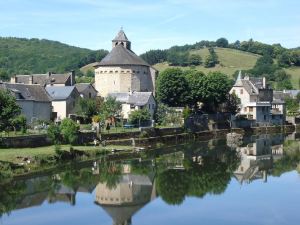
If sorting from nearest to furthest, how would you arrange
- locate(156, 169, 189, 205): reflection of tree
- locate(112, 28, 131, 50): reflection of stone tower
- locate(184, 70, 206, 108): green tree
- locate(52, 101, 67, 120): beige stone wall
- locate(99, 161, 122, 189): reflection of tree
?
1. locate(156, 169, 189, 205): reflection of tree
2. locate(99, 161, 122, 189): reflection of tree
3. locate(52, 101, 67, 120): beige stone wall
4. locate(184, 70, 206, 108): green tree
5. locate(112, 28, 131, 50): reflection of stone tower

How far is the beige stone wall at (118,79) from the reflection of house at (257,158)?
20.3m

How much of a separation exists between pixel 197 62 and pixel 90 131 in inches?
4573

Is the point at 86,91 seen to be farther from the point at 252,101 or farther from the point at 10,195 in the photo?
the point at 10,195

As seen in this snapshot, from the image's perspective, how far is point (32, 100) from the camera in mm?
61219

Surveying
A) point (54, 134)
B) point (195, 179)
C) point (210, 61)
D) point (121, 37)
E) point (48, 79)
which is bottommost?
point (195, 179)

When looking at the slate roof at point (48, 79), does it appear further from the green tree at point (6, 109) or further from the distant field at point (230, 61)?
the distant field at point (230, 61)

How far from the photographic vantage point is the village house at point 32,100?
59906mm

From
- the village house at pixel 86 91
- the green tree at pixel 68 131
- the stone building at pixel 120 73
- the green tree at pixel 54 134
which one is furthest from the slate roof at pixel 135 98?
the green tree at pixel 54 134

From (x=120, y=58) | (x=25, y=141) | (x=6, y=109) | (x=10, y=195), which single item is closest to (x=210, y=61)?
(x=120, y=58)

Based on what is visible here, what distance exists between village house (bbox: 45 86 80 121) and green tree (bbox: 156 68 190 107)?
14.4 metres

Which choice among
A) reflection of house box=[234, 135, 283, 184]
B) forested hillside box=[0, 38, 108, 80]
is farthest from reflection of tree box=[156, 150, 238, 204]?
forested hillside box=[0, 38, 108, 80]

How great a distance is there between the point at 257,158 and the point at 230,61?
119629 millimetres

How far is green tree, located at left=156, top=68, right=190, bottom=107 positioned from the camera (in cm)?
7756

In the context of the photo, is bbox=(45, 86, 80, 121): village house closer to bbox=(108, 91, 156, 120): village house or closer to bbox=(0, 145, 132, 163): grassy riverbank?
bbox=(108, 91, 156, 120): village house
